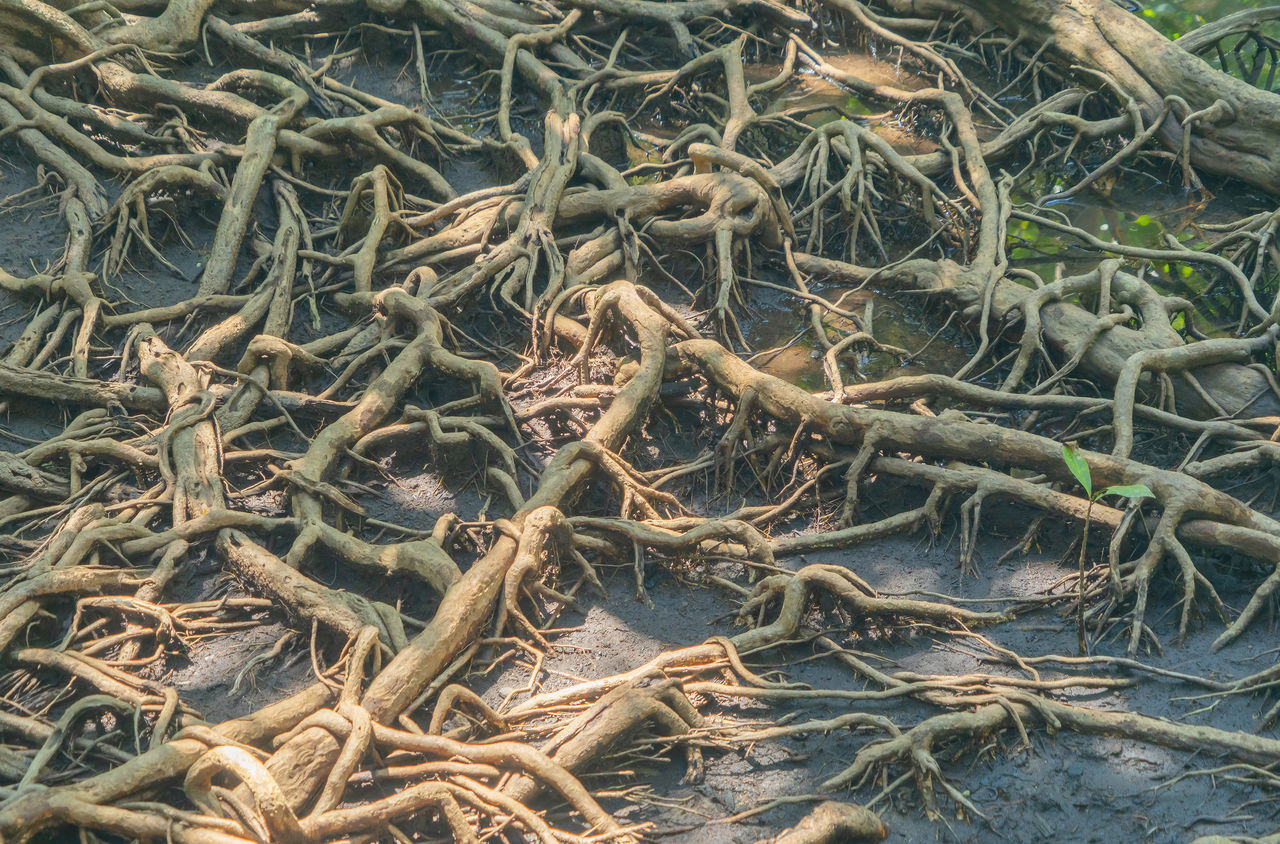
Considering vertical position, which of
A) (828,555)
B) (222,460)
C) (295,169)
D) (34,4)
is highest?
(34,4)

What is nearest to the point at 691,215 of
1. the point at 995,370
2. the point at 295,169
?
the point at 995,370

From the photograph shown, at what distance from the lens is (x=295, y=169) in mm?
6926

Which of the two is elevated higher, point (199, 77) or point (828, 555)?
point (199, 77)

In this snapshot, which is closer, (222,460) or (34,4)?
(222,460)

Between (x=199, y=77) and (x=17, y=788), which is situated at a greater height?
(x=199, y=77)

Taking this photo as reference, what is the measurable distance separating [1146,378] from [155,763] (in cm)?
450

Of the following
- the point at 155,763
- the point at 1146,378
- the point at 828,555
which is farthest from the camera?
the point at 1146,378

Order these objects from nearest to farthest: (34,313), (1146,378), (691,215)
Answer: (1146,378)
(34,313)
(691,215)

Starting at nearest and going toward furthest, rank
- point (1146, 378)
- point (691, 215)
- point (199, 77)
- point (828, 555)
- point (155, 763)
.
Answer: point (155, 763)
point (828, 555)
point (1146, 378)
point (691, 215)
point (199, 77)

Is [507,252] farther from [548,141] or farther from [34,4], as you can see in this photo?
[34,4]

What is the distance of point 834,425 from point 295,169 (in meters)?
3.79

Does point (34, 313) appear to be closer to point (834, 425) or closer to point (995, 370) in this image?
point (834, 425)

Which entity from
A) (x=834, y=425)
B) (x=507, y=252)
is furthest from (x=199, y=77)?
(x=834, y=425)

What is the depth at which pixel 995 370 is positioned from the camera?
19.7 ft
